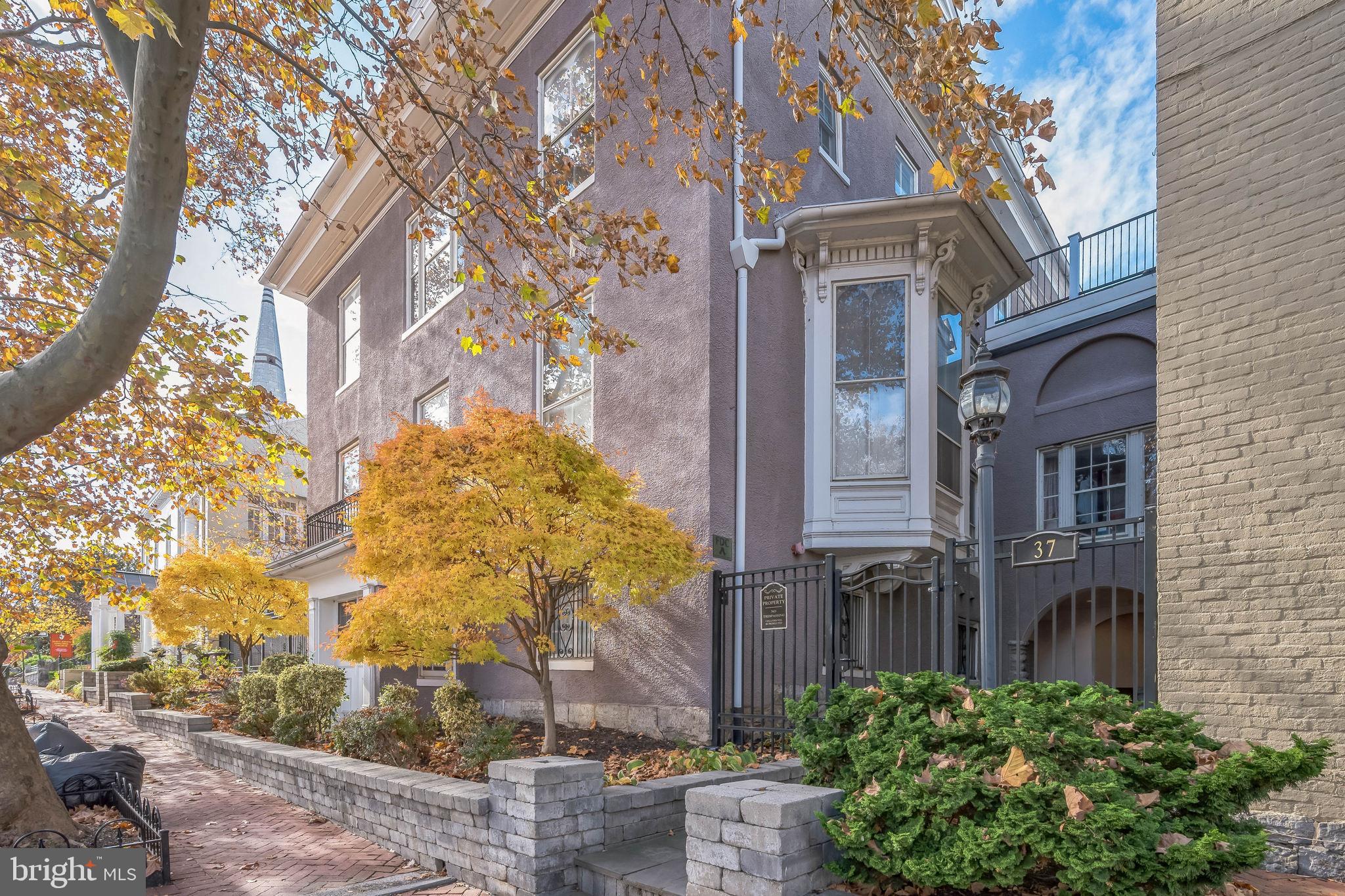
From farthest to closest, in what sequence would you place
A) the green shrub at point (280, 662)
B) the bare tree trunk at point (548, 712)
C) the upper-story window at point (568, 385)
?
1. the green shrub at point (280, 662)
2. the upper-story window at point (568, 385)
3. the bare tree trunk at point (548, 712)

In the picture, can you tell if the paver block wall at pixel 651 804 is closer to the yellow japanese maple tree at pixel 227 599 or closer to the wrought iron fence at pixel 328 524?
the wrought iron fence at pixel 328 524

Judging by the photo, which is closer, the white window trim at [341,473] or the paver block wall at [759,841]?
the paver block wall at [759,841]

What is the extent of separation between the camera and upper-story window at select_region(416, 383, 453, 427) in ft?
46.4

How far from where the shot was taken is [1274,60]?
6.48 metres

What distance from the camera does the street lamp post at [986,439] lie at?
228 inches

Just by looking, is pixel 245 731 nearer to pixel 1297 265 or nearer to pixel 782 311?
pixel 782 311

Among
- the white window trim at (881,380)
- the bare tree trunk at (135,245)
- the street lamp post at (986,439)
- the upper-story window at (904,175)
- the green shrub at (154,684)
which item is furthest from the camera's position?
the green shrub at (154,684)

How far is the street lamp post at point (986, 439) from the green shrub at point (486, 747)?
4735mm

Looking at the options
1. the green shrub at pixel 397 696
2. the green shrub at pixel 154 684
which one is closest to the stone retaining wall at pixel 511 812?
the green shrub at pixel 397 696

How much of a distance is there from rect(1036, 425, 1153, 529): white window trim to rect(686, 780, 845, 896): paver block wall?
31.7 feet

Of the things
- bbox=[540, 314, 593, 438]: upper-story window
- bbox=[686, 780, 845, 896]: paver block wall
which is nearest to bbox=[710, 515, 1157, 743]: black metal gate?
bbox=[686, 780, 845, 896]: paver block wall

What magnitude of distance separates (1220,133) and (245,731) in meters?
13.9

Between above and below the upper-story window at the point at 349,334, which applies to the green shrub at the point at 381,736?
below

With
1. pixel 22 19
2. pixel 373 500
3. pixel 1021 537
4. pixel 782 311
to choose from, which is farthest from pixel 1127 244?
pixel 22 19
